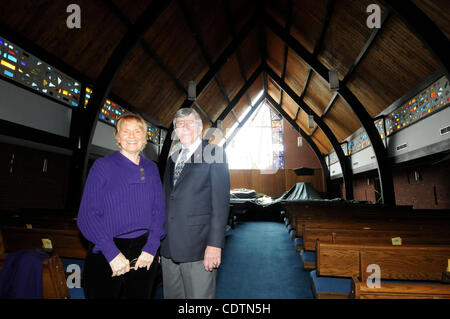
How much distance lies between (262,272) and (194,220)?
6.84 ft

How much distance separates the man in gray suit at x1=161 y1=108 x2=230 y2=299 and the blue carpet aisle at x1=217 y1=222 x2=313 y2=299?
4.21 ft

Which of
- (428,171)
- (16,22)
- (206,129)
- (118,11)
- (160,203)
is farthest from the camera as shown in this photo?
(206,129)

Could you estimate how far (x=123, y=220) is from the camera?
98 centimetres

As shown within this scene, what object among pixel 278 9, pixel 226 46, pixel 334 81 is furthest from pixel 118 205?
pixel 226 46

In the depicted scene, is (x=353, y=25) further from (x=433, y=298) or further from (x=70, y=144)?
(x=70, y=144)

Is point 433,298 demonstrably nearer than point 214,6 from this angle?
Yes

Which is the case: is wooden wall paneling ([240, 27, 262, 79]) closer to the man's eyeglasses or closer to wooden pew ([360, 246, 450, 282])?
the man's eyeglasses

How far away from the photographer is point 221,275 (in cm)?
276

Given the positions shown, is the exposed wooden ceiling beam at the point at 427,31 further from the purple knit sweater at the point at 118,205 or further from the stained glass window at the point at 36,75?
the stained glass window at the point at 36,75

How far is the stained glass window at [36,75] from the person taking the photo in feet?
10.8

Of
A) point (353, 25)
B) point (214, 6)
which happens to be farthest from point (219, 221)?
point (214, 6)

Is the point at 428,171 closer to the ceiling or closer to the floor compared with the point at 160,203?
closer to the ceiling

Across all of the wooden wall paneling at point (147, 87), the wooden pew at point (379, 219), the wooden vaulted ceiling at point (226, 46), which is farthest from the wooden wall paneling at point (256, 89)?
the wooden pew at point (379, 219)

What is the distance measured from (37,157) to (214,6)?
18.2 ft
